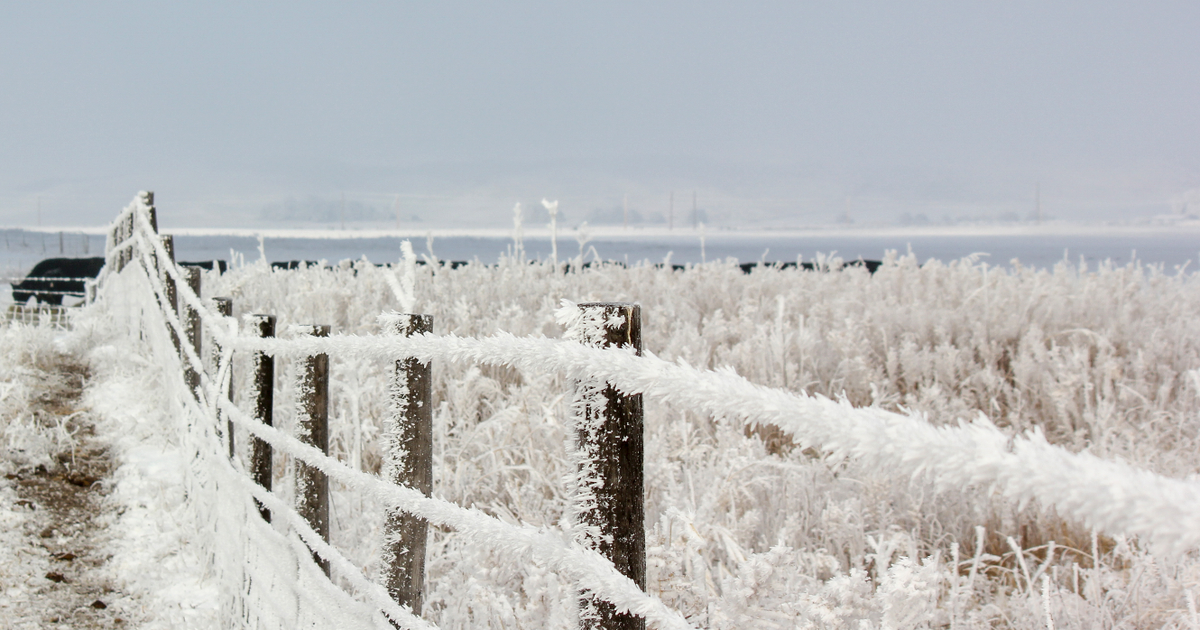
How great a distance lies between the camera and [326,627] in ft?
6.43

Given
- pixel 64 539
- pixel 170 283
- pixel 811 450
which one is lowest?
pixel 64 539

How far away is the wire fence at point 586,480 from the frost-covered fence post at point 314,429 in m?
0.07

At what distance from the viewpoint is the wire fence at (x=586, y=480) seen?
0.54 meters

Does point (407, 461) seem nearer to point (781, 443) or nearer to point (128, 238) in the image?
point (781, 443)

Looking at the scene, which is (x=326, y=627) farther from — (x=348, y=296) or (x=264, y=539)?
(x=348, y=296)

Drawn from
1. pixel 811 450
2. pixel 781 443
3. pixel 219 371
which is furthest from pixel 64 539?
pixel 811 450

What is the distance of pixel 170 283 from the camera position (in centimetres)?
544

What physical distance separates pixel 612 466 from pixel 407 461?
0.85 m

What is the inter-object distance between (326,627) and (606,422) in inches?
52.2

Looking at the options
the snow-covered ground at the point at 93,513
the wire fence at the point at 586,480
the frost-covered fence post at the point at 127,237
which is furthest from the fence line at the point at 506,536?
the frost-covered fence post at the point at 127,237

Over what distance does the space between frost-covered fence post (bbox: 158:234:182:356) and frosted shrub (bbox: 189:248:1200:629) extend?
84 centimetres

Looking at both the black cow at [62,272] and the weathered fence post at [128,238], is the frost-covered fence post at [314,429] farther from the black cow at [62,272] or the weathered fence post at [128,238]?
the black cow at [62,272]

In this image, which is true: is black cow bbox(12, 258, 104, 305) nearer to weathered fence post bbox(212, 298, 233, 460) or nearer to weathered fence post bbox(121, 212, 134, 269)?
weathered fence post bbox(121, 212, 134, 269)

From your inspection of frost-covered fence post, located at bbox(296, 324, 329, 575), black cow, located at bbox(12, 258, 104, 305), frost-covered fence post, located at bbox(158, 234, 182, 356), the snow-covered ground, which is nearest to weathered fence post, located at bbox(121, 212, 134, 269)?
the snow-covered ground
